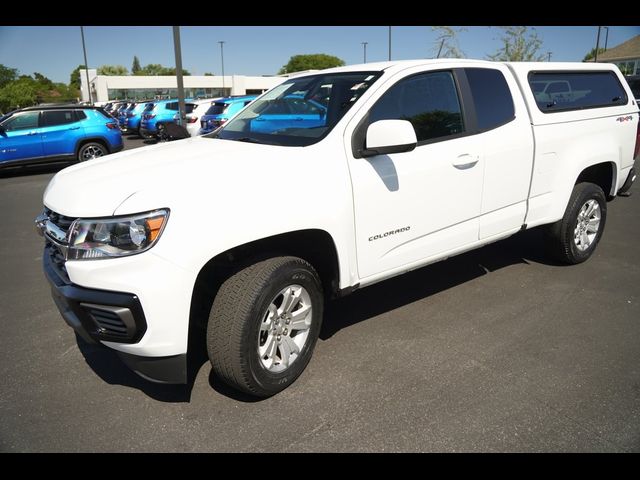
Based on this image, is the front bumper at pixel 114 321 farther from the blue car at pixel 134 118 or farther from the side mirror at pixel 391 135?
the blue car at pixel 134 118

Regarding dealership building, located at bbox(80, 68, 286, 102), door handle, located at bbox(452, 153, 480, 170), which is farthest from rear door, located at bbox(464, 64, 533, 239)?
dealership building, located at bbox(80, 68, 286, 102)

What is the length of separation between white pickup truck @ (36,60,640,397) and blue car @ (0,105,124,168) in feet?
34.1

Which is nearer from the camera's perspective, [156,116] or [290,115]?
[290,115]

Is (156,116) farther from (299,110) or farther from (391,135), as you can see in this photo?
(391,135)

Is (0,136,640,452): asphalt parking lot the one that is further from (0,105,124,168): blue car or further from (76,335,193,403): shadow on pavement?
(0,105,124,168): blue car

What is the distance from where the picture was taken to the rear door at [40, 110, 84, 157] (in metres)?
12.4

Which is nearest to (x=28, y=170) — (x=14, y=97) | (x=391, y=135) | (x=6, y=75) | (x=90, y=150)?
(x=90, y=150)

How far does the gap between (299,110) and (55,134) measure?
11040 mm

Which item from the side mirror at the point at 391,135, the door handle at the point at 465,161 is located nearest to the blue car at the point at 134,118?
the door handle at the point at 465,161

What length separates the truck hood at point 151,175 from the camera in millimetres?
2510

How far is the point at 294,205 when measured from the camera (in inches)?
110

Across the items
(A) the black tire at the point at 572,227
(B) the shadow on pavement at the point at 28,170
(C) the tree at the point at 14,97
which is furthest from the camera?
(C) the tree at the point at 14,97

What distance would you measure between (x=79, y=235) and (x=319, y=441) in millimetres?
1618

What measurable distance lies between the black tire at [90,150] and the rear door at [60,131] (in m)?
0.21
